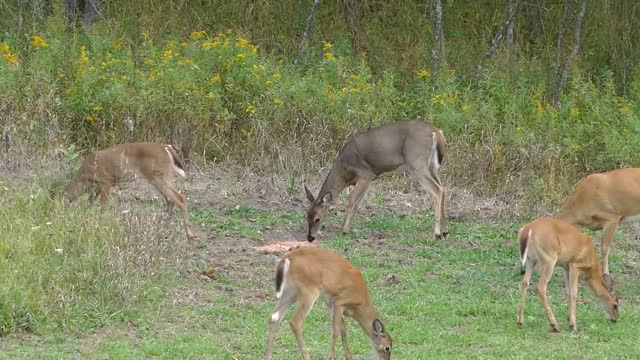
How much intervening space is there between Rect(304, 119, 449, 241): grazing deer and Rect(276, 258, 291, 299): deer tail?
15.9ft

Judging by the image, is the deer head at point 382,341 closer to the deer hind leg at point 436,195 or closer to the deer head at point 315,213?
the deer head at point 315,213

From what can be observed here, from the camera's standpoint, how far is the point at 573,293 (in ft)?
30.5

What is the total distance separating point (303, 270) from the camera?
7930 mm

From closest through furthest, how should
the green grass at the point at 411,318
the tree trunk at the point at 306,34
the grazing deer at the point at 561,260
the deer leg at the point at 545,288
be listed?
1. the green grass at the point at 411,318
2. the deer leg at the point at 545,288
3. the grazing deer at the point at 561,260
4. the tree trunk at the point at 306,34

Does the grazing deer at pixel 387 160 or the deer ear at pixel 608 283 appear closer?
the deer ear at pixel 608 283

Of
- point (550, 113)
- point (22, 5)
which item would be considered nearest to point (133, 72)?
point (22, 5)

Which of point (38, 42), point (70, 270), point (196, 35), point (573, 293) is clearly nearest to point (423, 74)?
point (196, 35)

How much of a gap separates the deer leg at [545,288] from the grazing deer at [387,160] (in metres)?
3.53

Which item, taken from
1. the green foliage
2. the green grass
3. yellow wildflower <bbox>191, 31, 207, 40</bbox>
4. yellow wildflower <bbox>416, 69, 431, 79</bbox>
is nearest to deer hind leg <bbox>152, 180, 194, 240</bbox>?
the green grass

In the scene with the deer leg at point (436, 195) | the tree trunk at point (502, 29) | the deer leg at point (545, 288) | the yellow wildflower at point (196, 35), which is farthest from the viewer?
the tree trunk at point (502, 29)

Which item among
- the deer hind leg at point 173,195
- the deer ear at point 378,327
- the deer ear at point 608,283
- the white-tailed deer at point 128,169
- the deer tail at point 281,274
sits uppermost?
the deer tail at point 281,274

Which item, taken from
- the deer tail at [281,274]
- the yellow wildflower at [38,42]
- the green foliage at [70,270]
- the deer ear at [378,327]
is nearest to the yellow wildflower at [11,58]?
the yellow wildflower at [38,42]

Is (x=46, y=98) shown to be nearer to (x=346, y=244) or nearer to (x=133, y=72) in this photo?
(x=133, y=72)

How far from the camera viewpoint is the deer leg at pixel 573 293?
9.14 m
